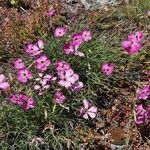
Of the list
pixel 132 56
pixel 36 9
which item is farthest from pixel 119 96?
pixel 36 9

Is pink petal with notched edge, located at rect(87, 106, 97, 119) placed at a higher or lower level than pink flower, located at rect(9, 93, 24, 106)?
lower

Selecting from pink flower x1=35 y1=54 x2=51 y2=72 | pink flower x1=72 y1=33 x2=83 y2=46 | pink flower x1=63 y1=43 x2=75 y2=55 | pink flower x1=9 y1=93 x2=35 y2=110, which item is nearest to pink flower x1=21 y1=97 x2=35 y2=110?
pink flower x1=9 y1=93 x2=35 y2=110

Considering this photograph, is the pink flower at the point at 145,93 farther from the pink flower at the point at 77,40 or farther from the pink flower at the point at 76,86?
the pink flower at the point at 77,40

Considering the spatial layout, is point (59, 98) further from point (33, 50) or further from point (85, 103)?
point (33, 50)

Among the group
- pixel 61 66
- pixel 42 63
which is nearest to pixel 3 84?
pixel 42 63

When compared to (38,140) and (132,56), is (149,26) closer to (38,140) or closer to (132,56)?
(132,56)

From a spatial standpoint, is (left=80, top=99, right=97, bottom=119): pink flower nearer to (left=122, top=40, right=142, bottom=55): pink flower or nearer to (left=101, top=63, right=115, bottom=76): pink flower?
(left=101, top=63, right=115, bottom=76): pink flower
